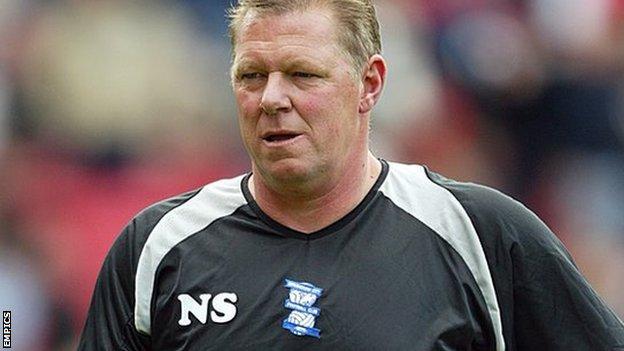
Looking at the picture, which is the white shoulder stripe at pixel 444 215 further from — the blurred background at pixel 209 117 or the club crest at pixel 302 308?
the blurred background at pixel 209 117

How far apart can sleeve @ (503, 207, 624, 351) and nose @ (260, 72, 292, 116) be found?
0.61 metres

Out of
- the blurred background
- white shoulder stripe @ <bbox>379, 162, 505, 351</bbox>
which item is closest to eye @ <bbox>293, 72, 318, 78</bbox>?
white shoulder stripe @ <bbox>379, 162, 505, 351</bbox>

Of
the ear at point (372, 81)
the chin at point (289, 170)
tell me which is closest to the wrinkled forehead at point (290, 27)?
the ear at point (372, 81)

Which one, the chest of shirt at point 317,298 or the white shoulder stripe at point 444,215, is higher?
the white shoulder stripe at point 444,215

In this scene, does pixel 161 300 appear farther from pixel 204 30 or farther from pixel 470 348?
pixel 204 30

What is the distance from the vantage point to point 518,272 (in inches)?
103

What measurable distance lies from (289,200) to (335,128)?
0.70 feet

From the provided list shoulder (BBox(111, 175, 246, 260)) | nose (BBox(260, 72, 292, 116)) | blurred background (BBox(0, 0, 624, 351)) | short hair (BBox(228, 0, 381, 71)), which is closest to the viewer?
nose (BBox(260, 72, 292, 116))

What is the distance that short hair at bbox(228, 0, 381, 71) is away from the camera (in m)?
2.62

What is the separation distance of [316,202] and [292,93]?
0.28 m

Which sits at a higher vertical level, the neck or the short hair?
the short hair

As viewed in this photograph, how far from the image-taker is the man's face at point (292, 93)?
8.32 feet

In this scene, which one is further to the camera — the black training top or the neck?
the neck

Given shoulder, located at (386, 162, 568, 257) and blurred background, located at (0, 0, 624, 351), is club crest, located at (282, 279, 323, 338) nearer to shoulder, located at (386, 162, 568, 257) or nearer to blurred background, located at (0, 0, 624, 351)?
shoulder, located at (386, 162, 568, 257)
